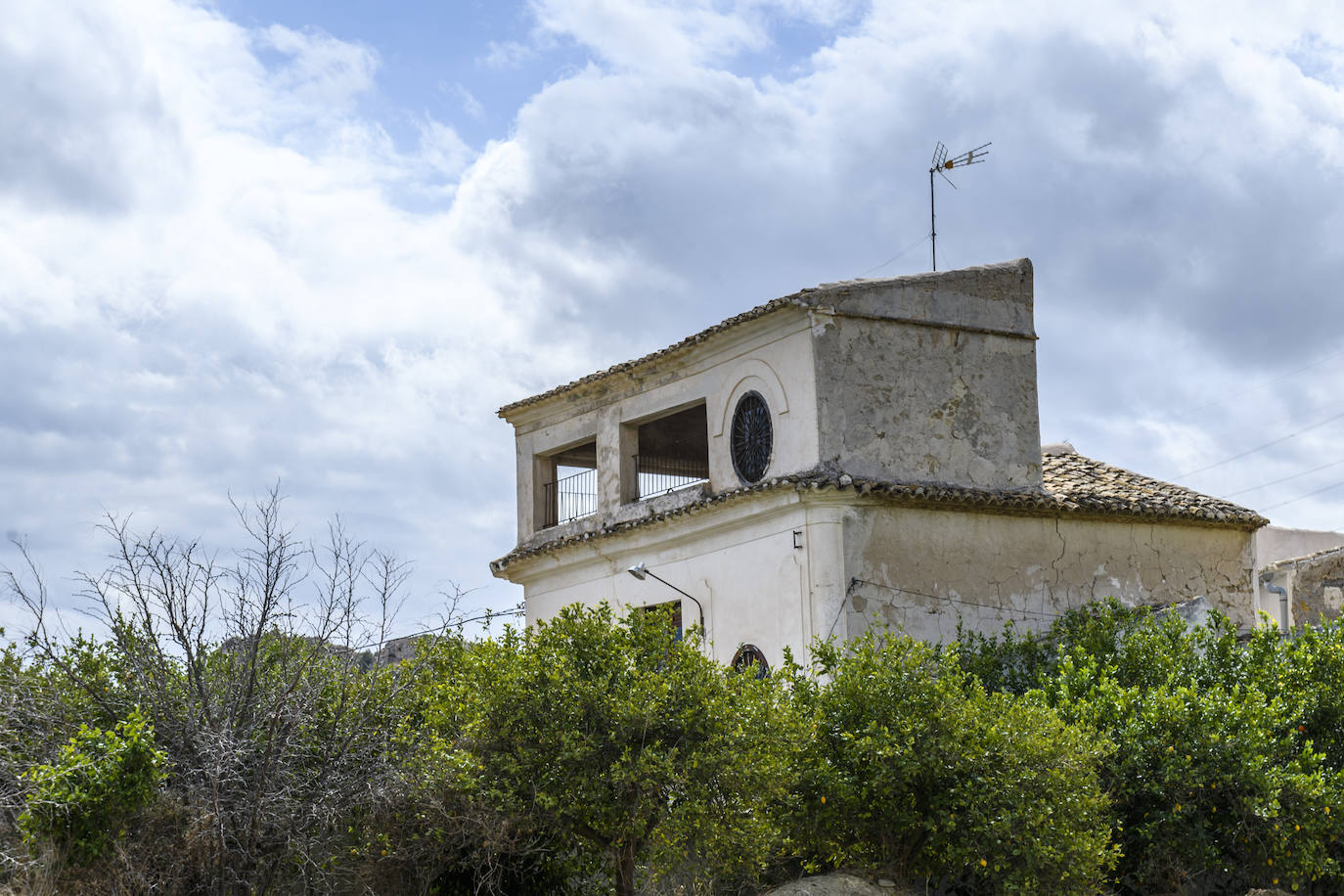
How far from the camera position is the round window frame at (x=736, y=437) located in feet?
61.6

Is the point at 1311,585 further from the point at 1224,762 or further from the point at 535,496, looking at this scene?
the point at 535,496

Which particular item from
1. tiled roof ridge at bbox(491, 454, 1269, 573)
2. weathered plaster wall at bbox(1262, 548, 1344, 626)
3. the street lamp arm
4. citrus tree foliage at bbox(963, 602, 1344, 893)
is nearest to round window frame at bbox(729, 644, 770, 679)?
the street lamp arm

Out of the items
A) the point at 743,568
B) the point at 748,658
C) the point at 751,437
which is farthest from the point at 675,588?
the point at 751,437

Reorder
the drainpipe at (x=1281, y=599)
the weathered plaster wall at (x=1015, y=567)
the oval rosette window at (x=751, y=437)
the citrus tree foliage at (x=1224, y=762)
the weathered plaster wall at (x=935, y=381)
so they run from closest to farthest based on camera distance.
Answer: the citrus tree foliage at (x=1224, y=762)
the weathered plaster wall at (x=1015, y=567)
the weathered plaster wall at (x=935, y=381)
the oval rosette window at (x=751, y=437)
the drainpipe at (x=1281, y=599)

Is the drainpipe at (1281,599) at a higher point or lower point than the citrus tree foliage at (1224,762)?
higher

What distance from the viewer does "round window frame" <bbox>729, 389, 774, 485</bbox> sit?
61.6 feet

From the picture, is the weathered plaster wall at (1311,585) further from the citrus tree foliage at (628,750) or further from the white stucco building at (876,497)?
the citrus tree foliage at (628,750)

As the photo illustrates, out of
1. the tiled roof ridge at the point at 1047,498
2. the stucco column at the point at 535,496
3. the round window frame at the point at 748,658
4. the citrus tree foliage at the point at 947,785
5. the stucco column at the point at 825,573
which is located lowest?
the citrus tree foliage at the point at 947,785

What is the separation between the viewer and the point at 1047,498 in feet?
62.4

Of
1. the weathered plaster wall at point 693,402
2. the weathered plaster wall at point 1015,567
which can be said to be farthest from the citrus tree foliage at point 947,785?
the weathered plaster wall at point 693,402

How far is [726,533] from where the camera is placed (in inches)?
746

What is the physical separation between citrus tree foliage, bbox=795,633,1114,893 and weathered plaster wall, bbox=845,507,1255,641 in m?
3.68

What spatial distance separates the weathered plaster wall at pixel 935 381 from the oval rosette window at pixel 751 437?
3.44 feet

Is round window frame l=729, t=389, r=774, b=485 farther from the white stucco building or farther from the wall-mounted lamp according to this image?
the wall-mounted lamp
